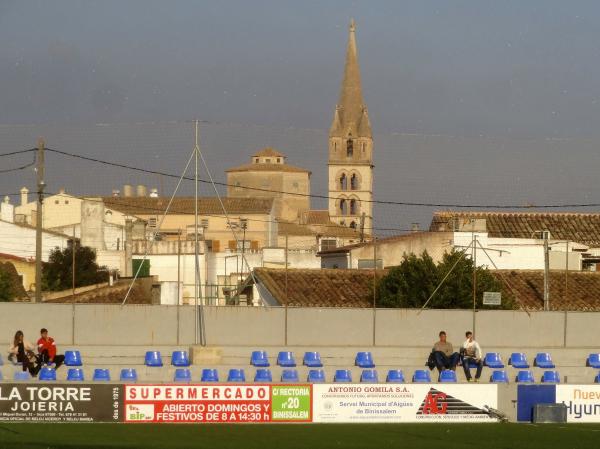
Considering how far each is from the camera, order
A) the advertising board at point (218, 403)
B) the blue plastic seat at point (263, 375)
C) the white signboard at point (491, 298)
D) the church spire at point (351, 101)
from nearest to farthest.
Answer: the advertising board at point (218, 403) → the blue plastic seat at point (263, 375) → the white signboard at point (491, 298) → the church spire at point (351, 101)

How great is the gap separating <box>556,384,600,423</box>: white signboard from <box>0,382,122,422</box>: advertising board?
32.8 feet

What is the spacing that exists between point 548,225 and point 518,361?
133 feet

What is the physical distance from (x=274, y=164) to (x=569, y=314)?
11210cm

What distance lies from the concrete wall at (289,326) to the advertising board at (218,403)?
1033cm

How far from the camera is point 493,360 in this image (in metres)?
38.1

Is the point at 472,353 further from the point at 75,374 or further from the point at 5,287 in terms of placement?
the point at 5,287

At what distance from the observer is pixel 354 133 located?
197000 mm

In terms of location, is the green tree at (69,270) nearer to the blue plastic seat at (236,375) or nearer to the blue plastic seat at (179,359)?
the blue plastic seat at (179,359)

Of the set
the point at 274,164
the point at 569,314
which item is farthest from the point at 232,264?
the point at 274,164

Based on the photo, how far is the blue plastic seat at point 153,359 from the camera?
35625 mm

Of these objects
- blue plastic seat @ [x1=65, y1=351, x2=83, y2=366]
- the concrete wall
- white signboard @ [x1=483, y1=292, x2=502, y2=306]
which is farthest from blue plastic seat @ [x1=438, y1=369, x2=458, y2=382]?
blue plastic seat @ [x1=65, y1=351, x2=83, y2=366]

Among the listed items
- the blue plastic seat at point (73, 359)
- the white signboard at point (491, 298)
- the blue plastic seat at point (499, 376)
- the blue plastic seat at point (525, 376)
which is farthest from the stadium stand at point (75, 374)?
the white signboard at point (491, 298)

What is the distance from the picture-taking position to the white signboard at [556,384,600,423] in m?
30.3

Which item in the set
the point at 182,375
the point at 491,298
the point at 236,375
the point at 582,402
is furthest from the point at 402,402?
the point at 491,298
